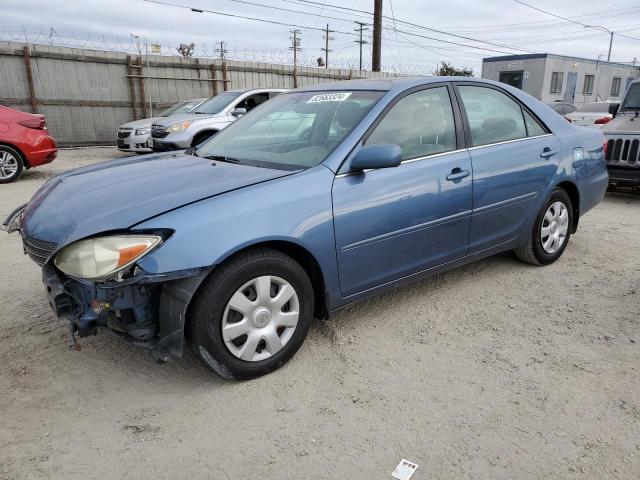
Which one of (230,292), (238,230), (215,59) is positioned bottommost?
(230,292)

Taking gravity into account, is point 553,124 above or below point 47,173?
above

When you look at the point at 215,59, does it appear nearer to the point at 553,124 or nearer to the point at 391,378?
the point at 553,124

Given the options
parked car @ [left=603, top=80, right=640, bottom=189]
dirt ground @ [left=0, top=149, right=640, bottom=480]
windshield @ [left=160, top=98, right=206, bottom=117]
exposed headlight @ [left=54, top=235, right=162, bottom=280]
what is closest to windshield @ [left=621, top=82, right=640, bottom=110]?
parked car @ [left=603, top=80, right=640, bottom=189]

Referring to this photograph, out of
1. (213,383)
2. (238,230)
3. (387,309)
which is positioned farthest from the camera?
(387,309)

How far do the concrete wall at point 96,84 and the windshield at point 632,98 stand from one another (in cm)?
1218

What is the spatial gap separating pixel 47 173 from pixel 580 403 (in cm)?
1037

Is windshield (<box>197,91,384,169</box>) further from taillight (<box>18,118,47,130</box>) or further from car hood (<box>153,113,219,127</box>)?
taillight (<box>18,118,47,130</box>)

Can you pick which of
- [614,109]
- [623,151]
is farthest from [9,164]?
[614,109]

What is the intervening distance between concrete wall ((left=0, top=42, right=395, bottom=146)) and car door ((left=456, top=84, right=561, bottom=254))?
1357cm

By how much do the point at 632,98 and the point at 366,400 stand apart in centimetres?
782

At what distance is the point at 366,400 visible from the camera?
259cm

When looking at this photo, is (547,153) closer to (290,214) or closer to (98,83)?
(290,214)

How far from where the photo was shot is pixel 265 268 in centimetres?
261

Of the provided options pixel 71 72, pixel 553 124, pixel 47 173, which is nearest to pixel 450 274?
pixel 553 124
